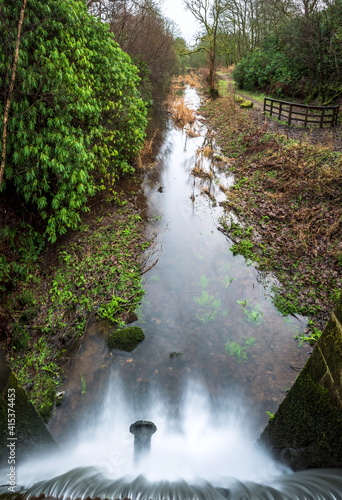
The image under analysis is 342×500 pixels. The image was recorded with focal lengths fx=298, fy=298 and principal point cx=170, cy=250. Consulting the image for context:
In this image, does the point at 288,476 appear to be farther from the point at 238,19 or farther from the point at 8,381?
the point at 238,19

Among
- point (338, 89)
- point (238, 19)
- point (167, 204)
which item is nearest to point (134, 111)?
point (167, 204)

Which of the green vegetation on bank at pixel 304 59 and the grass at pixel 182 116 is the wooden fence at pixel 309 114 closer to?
the green vegetation on bank at pixel 304 59

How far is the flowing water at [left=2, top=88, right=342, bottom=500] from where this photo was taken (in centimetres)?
338

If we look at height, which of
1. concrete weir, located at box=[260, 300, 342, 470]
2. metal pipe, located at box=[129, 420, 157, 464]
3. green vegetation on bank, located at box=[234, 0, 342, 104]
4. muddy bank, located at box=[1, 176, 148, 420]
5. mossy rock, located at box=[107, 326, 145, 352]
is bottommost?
metal pipe, located at box=[129, 420, 157, 464]

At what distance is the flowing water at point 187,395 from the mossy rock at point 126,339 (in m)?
0.13

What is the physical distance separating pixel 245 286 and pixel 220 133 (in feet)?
42.3

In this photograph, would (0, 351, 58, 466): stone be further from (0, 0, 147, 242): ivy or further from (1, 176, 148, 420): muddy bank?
(0, 0, 147, 242): ivy

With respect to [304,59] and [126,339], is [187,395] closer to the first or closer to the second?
[126,339]

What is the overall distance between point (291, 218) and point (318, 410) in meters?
6.76

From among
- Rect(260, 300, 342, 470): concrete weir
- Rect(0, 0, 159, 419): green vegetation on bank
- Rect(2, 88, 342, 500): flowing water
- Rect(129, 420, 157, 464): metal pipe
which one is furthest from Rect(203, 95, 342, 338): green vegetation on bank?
Rect(129, 420, 157, 464): metal pipe

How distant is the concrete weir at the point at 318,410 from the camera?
8.53 feet

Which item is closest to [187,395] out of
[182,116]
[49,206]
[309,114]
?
[49,206]

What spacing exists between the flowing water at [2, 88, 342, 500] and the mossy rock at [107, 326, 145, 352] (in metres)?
0.13

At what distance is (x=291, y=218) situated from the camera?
871 centimetres
